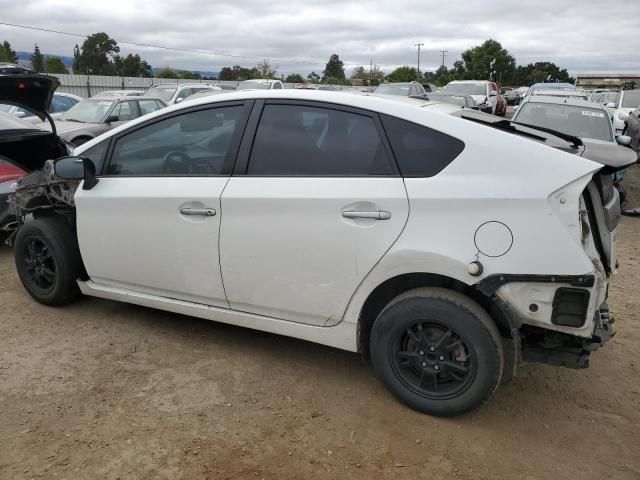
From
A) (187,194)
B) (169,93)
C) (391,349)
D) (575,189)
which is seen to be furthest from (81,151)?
(169,93)

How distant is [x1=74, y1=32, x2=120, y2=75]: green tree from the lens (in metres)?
51.1

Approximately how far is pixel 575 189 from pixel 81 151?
129 inches

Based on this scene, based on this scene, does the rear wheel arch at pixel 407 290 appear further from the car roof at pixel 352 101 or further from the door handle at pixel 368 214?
the car roof at pixel 352 101

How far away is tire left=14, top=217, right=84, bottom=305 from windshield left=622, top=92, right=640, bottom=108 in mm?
16507

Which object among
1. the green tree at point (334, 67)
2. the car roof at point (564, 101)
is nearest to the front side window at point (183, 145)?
the car roof at point (564, 101)

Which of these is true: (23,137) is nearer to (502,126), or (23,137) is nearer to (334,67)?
(502,126)

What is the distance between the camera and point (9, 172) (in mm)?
5703

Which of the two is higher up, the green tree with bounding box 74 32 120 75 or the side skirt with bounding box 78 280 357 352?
the green tree with bounding box 74 32 120 75

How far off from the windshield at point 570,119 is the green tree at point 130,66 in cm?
4926

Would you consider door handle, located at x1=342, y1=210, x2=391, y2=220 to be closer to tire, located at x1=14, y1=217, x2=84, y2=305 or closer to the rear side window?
the rear side window

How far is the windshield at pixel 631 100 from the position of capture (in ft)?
52.4

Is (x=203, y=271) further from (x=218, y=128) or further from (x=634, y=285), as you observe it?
(x=634, y=285)

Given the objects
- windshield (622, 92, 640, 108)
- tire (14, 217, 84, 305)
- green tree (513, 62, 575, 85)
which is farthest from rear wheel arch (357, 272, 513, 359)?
green tree (513, 62, 575, 85)

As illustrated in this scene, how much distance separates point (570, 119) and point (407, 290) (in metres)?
7.10
